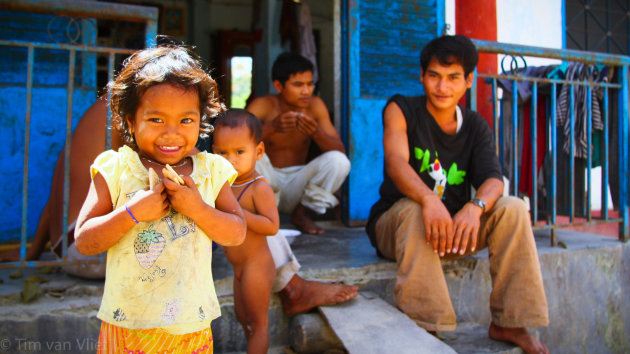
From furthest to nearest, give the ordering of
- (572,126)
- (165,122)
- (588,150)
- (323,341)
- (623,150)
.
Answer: (623,150)
(588,150)
(572,126)
(323,341)
(165,122)

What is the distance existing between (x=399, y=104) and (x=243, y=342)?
4.89 feet

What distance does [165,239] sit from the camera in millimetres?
1320

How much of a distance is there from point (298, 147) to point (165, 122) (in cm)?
271

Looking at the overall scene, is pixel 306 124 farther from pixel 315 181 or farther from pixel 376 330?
pixel 376 330

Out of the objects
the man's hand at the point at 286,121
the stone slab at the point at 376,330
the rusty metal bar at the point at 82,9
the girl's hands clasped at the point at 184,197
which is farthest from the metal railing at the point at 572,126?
the girl's hands clasped at the point at 184,197

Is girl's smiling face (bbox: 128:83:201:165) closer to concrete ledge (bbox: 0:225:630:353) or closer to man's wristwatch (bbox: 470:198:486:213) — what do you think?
concrete ledge (bbox: 0:225:630:353)

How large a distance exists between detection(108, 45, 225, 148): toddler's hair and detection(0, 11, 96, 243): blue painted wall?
7.13 ft

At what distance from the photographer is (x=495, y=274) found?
7.51 ft

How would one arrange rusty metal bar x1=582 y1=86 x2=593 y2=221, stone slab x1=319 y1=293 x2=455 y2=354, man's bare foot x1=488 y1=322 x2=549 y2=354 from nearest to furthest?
stone slab x1=319 y1=293 x2=455 y2=354 < man's bare foot x1=488 y1=322 x2=549 y2=354 < rusty metal bar x1=582 y1=86 x2=593 y2=221

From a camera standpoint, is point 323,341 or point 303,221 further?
point 303,221

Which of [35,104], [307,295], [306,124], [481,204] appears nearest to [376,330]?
[307,295]

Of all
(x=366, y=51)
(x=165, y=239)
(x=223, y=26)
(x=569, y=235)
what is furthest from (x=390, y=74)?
(x=223, y=26)

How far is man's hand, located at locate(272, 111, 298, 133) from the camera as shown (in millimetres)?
3414

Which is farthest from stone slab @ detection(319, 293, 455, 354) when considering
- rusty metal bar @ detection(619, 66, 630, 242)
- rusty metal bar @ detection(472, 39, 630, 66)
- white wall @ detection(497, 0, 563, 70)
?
white wall @ detection(497, 0, 563, 70)
